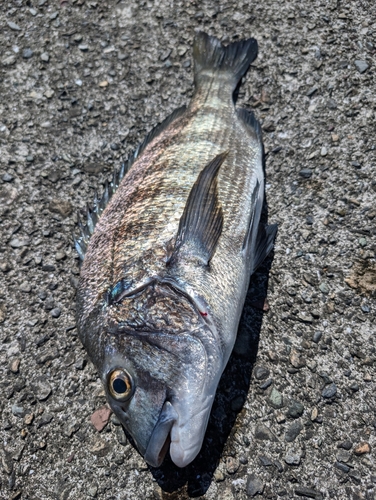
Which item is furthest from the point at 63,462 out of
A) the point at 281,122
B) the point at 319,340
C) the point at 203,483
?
the point at 281,122

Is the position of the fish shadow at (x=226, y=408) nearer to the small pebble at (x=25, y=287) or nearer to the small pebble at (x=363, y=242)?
the small pebble at (x=363, y=242)

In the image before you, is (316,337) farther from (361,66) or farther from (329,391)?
(361,66)

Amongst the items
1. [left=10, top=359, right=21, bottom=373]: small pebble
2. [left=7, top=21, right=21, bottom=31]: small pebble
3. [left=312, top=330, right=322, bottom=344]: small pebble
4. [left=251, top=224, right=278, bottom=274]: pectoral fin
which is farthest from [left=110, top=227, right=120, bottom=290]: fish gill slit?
[left=7, top=21, right=21, bottom=31]: small pebble

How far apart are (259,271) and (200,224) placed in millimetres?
741

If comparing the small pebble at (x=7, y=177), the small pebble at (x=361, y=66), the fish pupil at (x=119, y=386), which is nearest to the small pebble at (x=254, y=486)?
the fish pupil at (x=119, y=386)

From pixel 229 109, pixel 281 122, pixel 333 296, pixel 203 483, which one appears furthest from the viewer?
pixel 281 122

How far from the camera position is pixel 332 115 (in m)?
3.30

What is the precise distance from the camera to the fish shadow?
2.37 m

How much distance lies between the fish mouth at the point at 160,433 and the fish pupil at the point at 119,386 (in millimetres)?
201

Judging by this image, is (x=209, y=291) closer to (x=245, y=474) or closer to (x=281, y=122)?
(x=245, y=474)

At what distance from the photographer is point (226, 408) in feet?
8.31

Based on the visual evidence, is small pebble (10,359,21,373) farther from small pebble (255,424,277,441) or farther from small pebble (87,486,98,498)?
small pebble (255,424,277,441)

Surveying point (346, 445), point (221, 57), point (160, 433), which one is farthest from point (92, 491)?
point (221, 57)

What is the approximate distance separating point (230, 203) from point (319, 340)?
0.98 m
